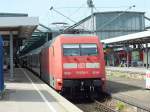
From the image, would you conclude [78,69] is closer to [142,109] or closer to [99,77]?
[99,77]

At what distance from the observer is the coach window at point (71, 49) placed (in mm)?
21969

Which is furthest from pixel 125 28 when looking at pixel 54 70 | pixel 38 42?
pixel 54 70

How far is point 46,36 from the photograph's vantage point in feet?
186

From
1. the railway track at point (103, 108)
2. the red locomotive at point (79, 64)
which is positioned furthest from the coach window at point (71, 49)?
the railway track at point (103, 108)

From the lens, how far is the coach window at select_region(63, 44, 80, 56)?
72.1ft

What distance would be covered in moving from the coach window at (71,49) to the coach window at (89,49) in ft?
0.76

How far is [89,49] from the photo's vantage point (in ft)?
72.9

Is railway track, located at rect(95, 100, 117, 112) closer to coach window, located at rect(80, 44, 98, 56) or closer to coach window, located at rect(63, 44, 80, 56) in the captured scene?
coach window, located at rect(80, 44, 98, 56)

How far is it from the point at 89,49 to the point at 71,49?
0.84 meters

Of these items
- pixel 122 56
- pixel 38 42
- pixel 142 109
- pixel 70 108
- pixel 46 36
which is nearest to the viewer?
pixel 70 108

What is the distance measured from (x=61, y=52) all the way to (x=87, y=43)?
4.50 feet

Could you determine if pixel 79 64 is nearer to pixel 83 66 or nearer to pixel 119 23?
pixel 83 66

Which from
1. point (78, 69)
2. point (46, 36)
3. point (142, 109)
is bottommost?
point (142, 109)

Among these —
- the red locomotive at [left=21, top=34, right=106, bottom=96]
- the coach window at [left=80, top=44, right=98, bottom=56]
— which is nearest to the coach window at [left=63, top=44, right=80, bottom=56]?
the red locomotive at [left=21, top=34, right=106, bottom=96]
